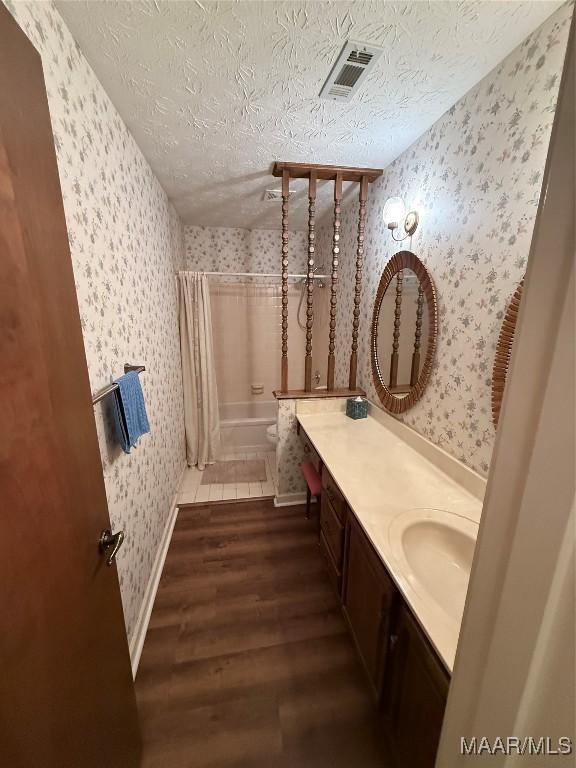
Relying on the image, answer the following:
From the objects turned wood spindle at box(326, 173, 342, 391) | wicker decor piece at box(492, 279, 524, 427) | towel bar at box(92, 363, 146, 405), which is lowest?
towel bar at box(92, 363, 146, 405)

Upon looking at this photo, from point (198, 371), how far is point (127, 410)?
5.56ft

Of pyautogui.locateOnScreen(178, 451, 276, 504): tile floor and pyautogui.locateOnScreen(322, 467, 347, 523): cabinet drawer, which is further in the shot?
pyautogui.locateOnScreen(178, 451, 276, 504): tile floor

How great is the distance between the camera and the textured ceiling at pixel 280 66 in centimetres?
90

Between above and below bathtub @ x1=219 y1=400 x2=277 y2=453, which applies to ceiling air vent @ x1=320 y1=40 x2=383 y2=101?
above

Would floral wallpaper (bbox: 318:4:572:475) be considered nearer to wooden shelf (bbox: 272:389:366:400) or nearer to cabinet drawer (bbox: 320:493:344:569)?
wooden shelf (bbox: 272:389:366:400)

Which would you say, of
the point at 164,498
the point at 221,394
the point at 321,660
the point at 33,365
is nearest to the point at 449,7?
the point at 33,365

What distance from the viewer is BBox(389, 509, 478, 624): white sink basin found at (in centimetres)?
91

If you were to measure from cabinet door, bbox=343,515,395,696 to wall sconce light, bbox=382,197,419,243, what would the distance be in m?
1.54

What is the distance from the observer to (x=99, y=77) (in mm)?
1128

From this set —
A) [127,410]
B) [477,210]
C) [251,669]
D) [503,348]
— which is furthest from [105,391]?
[477,210]

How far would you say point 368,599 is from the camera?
1.06m

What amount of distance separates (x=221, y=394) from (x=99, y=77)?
109 inches

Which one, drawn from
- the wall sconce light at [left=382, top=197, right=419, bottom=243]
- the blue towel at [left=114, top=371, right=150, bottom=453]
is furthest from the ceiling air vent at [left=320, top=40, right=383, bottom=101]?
the blue towel at [left=114, top=371, right=150, bottom=453]

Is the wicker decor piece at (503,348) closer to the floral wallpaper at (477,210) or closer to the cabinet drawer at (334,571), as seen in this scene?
the floral wallpaper at (477,210)
